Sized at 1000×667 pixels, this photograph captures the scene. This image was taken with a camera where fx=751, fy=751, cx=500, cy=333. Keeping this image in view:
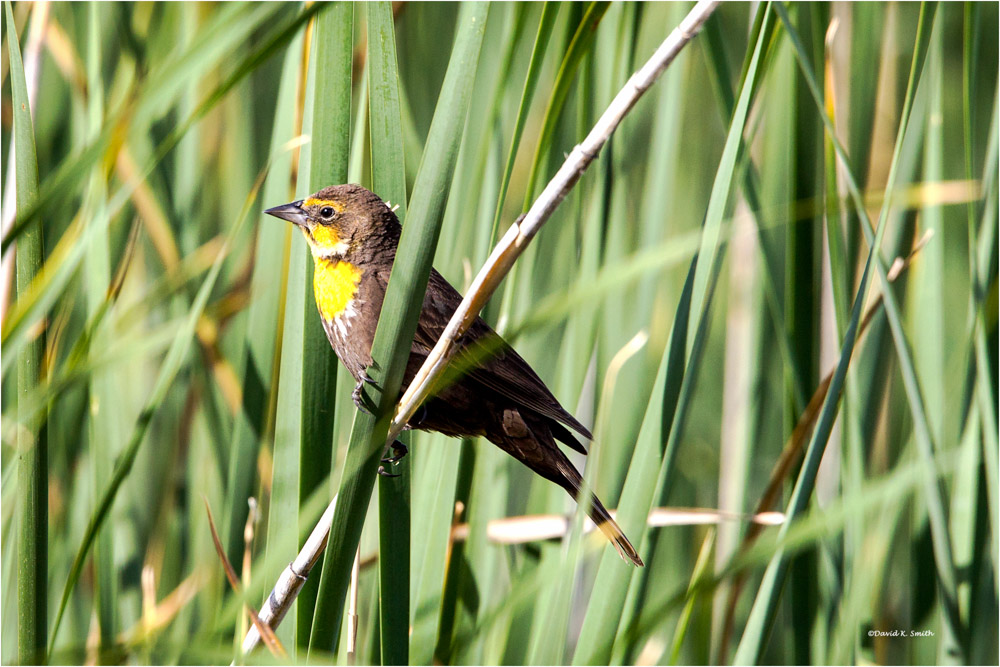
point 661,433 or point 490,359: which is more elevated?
point 490,359

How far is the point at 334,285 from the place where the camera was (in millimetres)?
1249

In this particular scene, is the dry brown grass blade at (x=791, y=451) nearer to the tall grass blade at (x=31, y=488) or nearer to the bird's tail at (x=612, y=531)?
the bird's tail at (x=612, y=531)

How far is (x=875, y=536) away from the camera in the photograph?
4.45 feet

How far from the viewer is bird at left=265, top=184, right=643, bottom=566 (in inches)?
44.9

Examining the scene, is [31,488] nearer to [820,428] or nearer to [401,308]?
[401,308]

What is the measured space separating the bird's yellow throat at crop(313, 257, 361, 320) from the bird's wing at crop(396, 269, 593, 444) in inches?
5.2

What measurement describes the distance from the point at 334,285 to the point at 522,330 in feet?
1.43

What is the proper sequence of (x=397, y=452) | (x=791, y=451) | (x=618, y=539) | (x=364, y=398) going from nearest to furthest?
(x=364, y=398) → (x=618, y=539) → (x=397, y=452) → (x=791, y=451)

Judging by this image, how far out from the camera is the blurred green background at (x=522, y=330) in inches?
41.4

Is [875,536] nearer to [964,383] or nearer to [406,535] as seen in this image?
[964,383]

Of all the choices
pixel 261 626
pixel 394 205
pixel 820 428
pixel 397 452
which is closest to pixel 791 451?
pixel 820 428

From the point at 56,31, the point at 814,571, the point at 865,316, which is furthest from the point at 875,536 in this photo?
the point at 56,31

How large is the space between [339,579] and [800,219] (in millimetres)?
1007

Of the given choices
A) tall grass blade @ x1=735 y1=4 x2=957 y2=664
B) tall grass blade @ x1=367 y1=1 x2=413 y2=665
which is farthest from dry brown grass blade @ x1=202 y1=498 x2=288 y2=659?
tall grass blade @ x1=735 y1=4 x2=957 y2=664
